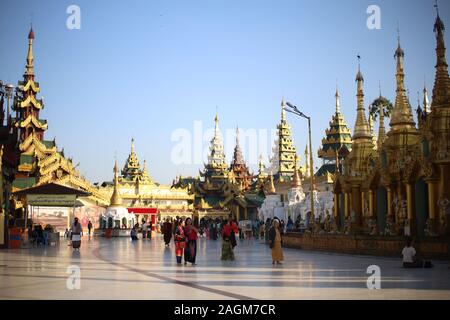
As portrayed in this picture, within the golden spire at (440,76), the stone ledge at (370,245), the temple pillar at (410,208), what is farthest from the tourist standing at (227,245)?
the golden spire at (440,76)

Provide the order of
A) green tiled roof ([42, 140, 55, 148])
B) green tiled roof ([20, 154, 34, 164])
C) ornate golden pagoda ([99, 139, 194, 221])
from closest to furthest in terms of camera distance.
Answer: green tiled roof ([20, 154, 34, 164])
green tiled roof ([42, 140, 55, 148])
ornate golden pagoda ([99, 139, 194, 221])

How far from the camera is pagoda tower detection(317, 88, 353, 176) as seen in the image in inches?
3063

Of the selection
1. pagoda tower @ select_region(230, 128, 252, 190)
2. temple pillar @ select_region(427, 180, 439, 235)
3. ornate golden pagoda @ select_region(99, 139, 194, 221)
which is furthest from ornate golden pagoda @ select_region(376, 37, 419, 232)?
pagoda tower @ select_region(230, 128, 252, 190)

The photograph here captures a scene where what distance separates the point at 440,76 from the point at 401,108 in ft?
15.3

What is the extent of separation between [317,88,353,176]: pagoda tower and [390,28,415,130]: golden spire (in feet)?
156

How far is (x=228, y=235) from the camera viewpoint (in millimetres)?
21109

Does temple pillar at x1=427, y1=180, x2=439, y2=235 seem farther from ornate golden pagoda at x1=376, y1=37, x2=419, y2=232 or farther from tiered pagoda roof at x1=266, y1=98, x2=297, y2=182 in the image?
tiered pagoda roof at x1=266, y1=98, x2=297, y2=182

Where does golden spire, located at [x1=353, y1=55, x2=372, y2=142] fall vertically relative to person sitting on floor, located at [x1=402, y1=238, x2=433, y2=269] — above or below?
above

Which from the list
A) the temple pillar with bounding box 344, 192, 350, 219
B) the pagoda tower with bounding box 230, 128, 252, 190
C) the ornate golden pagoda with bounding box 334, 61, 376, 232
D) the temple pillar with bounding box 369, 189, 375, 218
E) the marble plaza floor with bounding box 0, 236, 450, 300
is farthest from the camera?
the pagoda tower with bounding box 230, 128, 252, 190

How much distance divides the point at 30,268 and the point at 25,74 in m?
56.6

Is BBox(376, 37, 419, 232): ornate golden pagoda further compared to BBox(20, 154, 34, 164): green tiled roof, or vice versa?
BBox(20, 154, 34, 164): green tiled roof

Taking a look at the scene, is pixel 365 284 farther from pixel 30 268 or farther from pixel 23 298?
pixel 30 268

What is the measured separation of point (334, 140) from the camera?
3105 inches
